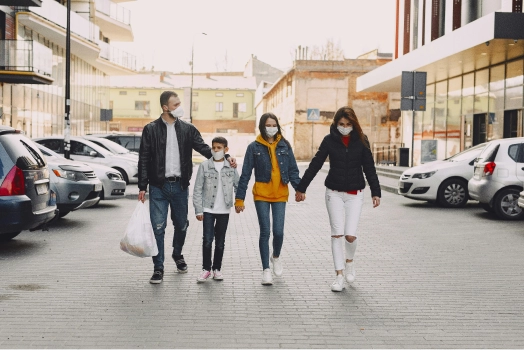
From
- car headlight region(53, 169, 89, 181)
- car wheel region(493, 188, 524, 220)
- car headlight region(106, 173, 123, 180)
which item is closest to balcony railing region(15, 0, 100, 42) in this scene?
car headlight region(106, 173, 123, 180)

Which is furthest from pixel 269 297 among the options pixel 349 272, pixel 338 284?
pixel 349 272

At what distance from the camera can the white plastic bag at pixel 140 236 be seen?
695 centimetres

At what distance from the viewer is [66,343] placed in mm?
4910

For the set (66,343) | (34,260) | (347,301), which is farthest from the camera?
(34,260)

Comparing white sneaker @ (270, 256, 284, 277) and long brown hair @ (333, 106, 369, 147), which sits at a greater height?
long brown hair @ (333, 106, 369, 147)

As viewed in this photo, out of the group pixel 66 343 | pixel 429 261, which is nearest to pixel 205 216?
pixel 66 343

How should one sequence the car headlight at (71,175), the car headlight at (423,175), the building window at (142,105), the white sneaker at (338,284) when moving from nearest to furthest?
the white sneaker at (338,284) → the car headlight at (71,175) → the car headlight at (423,175) → the building window at (142,105)

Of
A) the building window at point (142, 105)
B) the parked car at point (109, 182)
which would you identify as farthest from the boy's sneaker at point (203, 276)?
the building window at point (142, 105)

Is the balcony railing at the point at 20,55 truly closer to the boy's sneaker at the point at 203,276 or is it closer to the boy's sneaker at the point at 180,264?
the boy's sneaker at the point at 180,264

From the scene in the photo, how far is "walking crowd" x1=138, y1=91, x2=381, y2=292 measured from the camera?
6.93 m

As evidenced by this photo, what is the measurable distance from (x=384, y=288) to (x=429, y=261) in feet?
6.04

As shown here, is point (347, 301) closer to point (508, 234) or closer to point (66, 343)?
point (66, 343)

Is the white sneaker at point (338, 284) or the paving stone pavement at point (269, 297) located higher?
the white sneaker at point (338, 284)

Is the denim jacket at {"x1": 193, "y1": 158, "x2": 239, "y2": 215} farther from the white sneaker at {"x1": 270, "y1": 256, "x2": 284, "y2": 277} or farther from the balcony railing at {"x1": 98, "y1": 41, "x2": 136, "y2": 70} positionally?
the balcony railing at {"x1": 98, "y1": 41, "x2": 136, "y2": 70}
